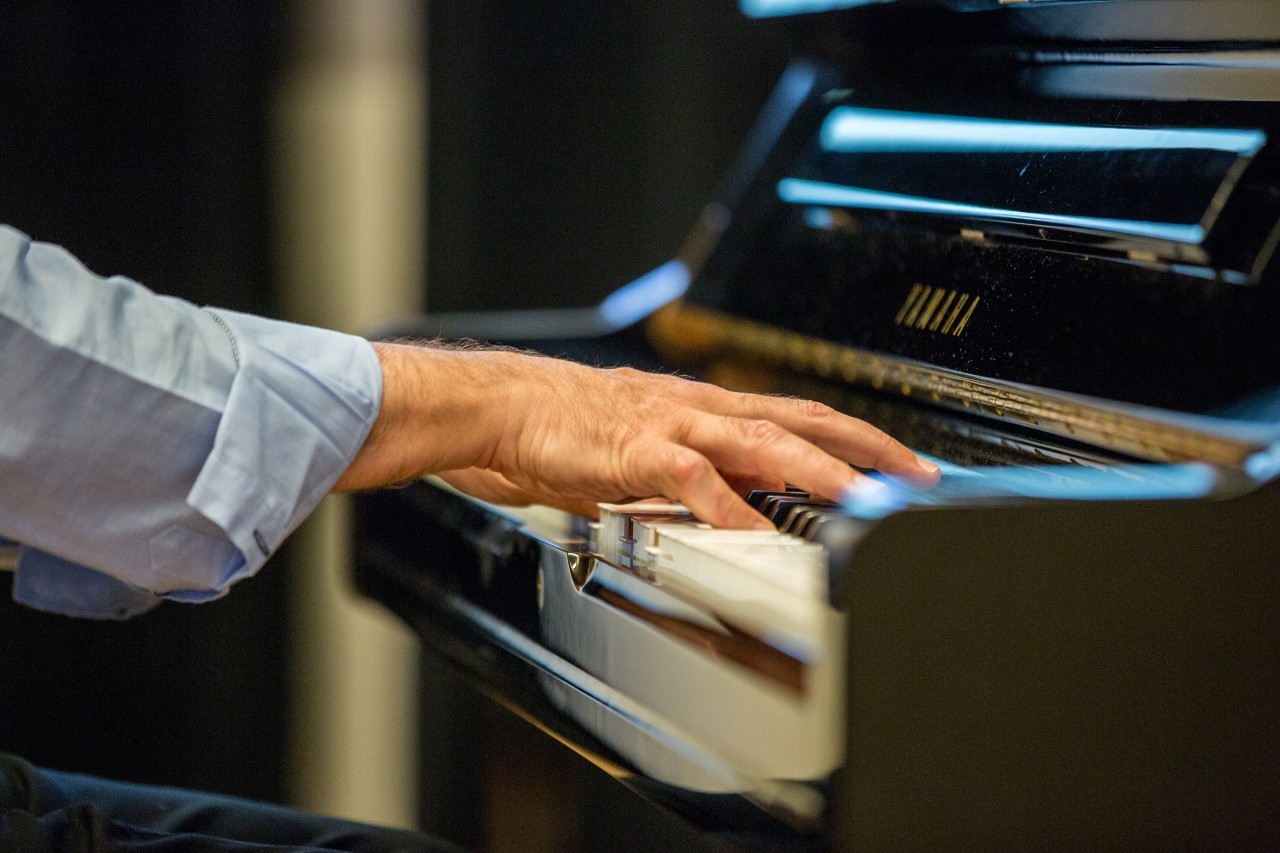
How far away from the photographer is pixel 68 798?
3.38 feet

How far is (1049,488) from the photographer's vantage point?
75cm

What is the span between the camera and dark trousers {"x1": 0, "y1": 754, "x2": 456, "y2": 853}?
0.93m

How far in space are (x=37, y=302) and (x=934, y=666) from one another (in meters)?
0.55

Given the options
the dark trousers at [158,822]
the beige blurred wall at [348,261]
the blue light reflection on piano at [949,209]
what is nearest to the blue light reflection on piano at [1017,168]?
the blue light reflection on piano at [949,209]

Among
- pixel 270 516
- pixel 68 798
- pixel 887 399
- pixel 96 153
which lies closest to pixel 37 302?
pixel 270 516

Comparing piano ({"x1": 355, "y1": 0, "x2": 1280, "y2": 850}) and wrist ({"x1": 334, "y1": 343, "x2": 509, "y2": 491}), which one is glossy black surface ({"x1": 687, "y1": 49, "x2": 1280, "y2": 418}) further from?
wrist ({"x1": 334, "y1": 343, "x2": 509, "y2": 491})

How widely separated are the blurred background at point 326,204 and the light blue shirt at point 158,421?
4.05 ft

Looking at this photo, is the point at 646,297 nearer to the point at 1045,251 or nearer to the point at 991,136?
the point at 991,136

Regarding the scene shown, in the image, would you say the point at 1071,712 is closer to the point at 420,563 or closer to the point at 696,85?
the point at 420,563

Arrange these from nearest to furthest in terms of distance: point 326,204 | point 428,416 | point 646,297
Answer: point 428,416 → point 646,297 → point 326,204

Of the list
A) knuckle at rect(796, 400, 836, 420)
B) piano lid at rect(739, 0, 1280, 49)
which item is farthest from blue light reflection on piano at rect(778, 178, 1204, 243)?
knuckle at rect(796, 400, 836, 420)

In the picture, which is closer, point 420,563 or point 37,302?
point 37,302

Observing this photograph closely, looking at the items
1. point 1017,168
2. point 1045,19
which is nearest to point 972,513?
point 1017,168

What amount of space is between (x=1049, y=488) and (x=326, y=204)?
1730 mm
